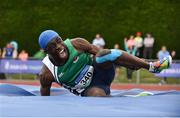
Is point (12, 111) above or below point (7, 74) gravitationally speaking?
above

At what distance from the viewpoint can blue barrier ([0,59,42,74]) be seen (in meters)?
16.1

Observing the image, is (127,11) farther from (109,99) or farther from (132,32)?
(109,99)

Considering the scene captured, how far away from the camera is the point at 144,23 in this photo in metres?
21.7

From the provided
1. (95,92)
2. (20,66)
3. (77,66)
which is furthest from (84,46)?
(20,66)

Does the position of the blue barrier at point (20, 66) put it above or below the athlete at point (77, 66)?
below

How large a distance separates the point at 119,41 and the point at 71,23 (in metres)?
1.95

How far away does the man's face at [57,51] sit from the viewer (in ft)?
18.5

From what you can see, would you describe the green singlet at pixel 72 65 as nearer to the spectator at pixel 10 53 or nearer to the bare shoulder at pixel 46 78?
the bare shoulder at pixel 46 78

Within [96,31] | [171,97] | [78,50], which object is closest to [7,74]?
[96,31]

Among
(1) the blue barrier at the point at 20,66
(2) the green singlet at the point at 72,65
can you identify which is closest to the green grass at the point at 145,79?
(1) the blue barrier at the point at 20,66

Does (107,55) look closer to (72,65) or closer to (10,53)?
(72,65)

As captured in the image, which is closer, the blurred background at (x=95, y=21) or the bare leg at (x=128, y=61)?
the bare leg at (x=128, y=61)

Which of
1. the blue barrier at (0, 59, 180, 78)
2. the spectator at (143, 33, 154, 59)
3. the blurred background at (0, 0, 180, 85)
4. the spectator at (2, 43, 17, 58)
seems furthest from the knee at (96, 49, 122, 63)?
the blurred background at (0, 0, 180, 85)

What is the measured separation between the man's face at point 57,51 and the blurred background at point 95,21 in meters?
15.2
